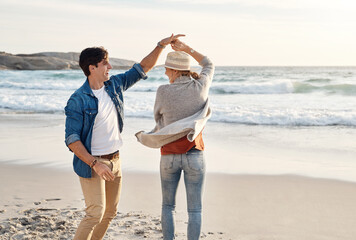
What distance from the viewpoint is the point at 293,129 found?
428 inches

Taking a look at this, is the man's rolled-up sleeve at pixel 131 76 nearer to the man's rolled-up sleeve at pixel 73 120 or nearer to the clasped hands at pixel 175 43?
the clasped hands at pixel 175 43

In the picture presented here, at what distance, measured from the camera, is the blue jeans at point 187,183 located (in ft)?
10.1

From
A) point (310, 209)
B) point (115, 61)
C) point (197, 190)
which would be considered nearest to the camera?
point (197, 190)

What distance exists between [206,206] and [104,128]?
2.31 metres

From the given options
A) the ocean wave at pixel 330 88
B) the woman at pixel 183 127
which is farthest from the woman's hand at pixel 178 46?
the ocean wave at pixel 330 88

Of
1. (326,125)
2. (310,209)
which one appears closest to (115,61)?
(326,125)

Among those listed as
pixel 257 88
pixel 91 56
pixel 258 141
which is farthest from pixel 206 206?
pixel 257 88

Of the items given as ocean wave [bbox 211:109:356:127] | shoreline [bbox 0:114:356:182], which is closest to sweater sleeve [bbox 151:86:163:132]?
shoreline [bbox 0:114:356:182]

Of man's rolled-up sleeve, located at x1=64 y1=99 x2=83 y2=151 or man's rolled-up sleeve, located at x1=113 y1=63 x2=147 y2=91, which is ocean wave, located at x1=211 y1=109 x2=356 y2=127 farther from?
man's rolled-up sleeve, located at x1=64 y1=99 x2=83 y2=151

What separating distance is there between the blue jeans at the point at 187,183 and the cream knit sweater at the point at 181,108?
15 cm

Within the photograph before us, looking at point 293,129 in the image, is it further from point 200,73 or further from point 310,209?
point 200,73

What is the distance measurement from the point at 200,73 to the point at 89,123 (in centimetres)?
86

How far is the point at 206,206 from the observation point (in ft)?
16.4

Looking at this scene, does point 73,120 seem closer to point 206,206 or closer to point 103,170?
point 103,170
